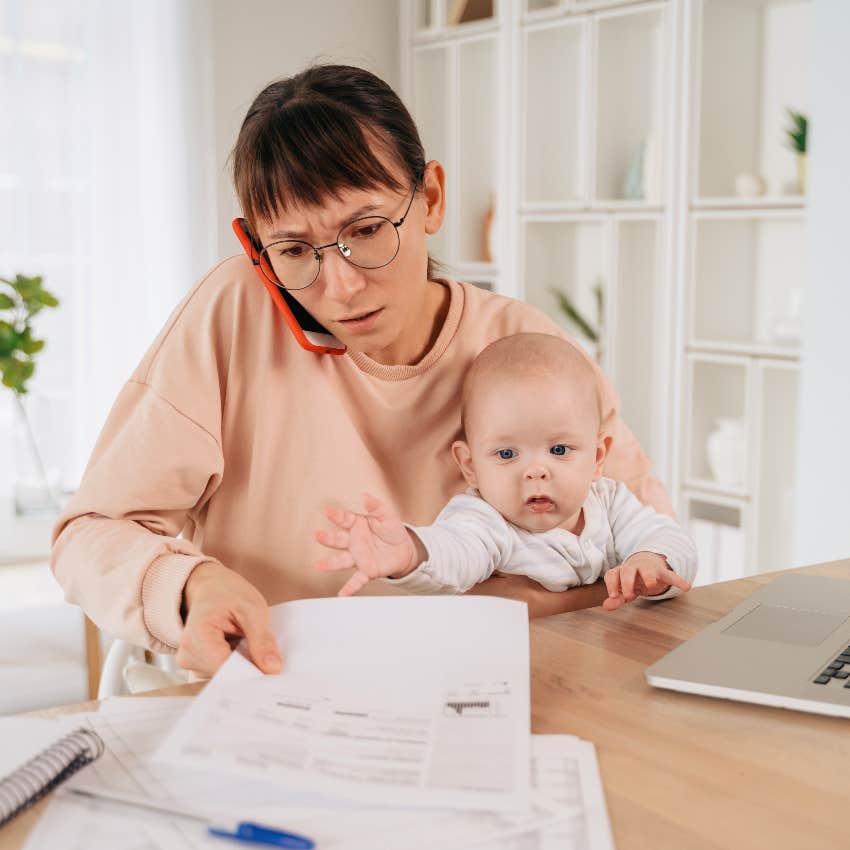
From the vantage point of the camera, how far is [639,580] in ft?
3.84

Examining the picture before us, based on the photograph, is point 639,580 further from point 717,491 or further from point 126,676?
point 717,491

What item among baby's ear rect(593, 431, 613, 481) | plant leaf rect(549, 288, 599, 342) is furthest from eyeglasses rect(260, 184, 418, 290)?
plant leaf rect(549, 288, 599, 342)

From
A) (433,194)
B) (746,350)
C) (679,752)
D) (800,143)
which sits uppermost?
(800,143)

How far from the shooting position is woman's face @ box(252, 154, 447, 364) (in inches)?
48.8

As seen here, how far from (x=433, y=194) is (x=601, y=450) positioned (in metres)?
0.40

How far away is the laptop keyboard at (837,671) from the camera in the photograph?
3.03 ft

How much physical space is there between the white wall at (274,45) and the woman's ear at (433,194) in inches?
104

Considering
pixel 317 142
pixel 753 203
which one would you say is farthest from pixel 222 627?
pixel 753 203

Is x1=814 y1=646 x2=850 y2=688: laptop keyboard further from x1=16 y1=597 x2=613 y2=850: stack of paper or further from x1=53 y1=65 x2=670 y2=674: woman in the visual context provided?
x1=53 y1=65 x2=670 y2=674: woman

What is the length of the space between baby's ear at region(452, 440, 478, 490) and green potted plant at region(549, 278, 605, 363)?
2416 millimetres

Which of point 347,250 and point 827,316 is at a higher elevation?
point 347,250

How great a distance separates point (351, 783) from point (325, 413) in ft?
2.32

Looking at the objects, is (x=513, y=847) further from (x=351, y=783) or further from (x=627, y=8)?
(x=627, y=8)

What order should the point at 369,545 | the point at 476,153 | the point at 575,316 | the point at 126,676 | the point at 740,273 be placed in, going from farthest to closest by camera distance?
the point at 476,153 < the point at 575,316 < the point at 740,273 < the point at 126,676 < the point at 369,545
